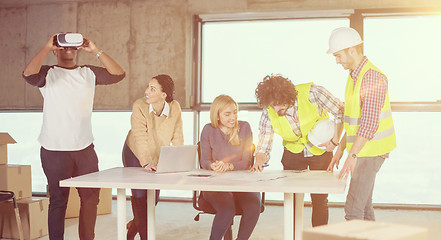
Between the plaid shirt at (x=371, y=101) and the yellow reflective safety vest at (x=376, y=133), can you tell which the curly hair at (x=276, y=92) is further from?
the plaid shirt at (x=371, y=101)

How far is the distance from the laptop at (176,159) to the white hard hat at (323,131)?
772 mm

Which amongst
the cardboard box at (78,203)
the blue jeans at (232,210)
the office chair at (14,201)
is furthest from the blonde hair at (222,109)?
the cardboard box at (78,203)

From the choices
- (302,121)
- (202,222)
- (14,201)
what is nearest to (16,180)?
(14,201)

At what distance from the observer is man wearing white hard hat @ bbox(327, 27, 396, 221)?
268 centimetres

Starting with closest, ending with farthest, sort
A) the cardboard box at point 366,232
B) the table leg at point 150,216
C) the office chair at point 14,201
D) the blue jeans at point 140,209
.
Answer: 1. the cardboard box at point 366,232
2. the table leg at point 150,216
3. the blue jeans at point 140,209
4. the office chair at point 14,201

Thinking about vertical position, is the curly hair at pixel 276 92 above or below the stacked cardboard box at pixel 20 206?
above

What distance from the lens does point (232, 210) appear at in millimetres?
3336

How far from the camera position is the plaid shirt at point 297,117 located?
10.9 feet

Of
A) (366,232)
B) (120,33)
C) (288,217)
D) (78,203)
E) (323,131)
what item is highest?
(120,33)

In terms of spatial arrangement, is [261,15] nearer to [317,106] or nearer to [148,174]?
[317,106]

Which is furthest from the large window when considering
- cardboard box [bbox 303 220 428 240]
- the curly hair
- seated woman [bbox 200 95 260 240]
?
cardboard box [bbox 303 220 428 240]

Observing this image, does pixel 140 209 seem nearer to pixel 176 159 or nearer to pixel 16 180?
pixel 176 159

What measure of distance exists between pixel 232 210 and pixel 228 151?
0.48 m

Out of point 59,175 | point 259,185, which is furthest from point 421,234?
point 59,175
